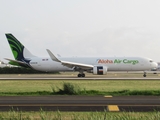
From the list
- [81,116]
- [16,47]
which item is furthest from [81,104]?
[16,47]

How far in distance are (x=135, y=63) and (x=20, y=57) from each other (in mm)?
18182

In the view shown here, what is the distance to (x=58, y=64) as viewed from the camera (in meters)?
50.0

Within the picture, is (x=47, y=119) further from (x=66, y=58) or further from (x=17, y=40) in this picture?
(x=17, y=40)

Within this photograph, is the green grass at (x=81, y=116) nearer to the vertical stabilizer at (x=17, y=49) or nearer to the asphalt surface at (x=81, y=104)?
the asphalt surface at (x=81, y=104)

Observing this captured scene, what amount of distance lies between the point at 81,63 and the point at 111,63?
4709 millimetres

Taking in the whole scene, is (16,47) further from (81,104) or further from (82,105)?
(82,105)

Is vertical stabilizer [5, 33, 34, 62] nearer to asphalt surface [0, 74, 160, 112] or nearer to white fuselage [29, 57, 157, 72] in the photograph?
white fuselage [29, 57, 157, 72]

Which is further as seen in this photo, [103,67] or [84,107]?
[103,67]

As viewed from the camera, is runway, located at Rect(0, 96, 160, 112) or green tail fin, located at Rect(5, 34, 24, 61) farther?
green tail fin, located at Rect(5, 34, 24, 61)

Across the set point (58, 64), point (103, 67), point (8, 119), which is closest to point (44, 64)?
point (58, 64)

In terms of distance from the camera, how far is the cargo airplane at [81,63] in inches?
1854

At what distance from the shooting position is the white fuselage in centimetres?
4847

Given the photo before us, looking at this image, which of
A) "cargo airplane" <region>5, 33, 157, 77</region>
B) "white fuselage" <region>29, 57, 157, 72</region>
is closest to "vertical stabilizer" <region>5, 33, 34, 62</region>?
"cargo airplane" <region>5, 33, 157, 77</region>

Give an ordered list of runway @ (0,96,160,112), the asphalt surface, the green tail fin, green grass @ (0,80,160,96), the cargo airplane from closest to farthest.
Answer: runway @ (0,96,160,112), the asphalt surface, green grass @ (0,80,160,96), the cargo airplane, the green tail fin
